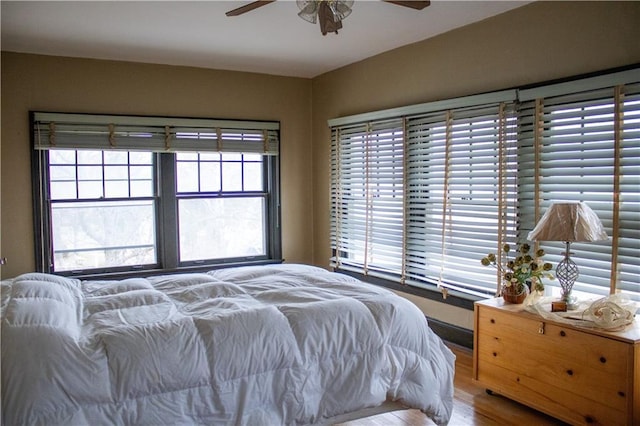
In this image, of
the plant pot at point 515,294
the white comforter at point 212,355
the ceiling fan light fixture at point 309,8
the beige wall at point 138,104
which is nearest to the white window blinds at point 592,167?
the plant pot at point 515,294

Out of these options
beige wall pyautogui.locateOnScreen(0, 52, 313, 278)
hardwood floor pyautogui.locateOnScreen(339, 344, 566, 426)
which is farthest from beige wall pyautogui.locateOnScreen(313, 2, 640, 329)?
hardwood floor pyautogui.locateOnScreen(339, 344, 566, 426)

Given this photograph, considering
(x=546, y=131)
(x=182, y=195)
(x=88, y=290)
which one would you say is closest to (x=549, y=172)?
(x=546, y=131)

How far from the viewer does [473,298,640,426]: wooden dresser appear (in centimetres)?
248

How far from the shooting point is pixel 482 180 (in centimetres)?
371

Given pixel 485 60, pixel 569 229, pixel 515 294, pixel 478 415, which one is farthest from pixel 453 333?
pixel 485 60

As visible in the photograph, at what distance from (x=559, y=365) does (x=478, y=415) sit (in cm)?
53

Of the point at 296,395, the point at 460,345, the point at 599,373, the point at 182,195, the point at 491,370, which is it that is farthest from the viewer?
the point at 182,195

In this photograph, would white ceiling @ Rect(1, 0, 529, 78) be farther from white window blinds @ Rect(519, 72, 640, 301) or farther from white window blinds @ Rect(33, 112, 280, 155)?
white window blinds @ Rect(519, 72, 640, 301)

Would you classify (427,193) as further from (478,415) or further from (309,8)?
(309,8)

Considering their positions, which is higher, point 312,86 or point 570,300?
point 312,86

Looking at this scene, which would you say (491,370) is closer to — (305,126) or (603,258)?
(603,258)

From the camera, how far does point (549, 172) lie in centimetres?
326

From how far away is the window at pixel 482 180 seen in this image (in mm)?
2926

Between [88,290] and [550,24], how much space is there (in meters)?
3.17
